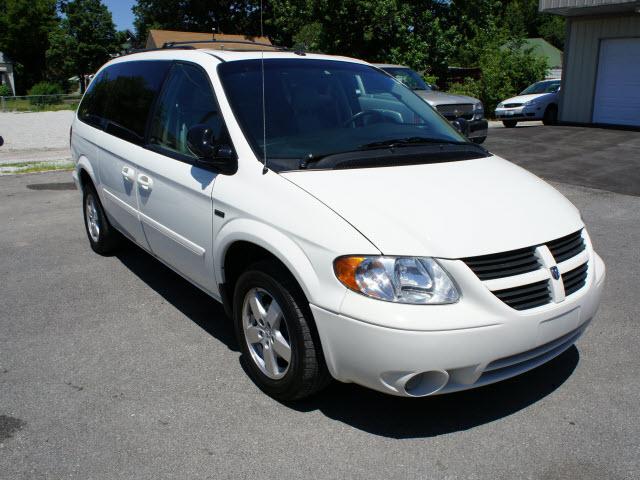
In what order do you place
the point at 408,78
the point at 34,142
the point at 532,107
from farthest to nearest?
the point at 532,107
the point at 34,142
the point at 408,78

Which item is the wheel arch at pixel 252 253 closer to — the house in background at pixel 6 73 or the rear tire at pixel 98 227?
the rear tire at pixel 98 227

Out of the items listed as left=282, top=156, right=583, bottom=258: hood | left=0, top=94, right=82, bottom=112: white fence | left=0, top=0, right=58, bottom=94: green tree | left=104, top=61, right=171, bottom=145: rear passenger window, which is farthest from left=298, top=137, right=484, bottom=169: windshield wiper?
left=0, top=0, right=58, bottom=94: green tree

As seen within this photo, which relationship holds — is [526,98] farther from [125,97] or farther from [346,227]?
[346,227]

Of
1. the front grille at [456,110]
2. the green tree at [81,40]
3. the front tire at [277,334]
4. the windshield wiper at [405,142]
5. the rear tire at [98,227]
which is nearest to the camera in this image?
the front tire at [277,334]

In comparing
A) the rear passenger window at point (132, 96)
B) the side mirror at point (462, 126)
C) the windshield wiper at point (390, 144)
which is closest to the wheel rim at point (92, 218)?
the rear passenger window at point (132, 96)

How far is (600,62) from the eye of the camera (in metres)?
19.2

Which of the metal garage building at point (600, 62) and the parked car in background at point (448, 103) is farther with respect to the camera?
the metal garage building at point (600, 62)

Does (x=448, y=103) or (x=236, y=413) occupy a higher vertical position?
(x=448, y=103)

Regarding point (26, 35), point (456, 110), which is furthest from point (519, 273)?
point (26, 35)

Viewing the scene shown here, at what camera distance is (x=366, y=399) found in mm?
3414

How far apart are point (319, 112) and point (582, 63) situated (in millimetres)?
18461

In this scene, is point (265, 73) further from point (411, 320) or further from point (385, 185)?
point (411, 320)

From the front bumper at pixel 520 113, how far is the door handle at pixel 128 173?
17.2m

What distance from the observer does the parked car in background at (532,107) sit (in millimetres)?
19766
